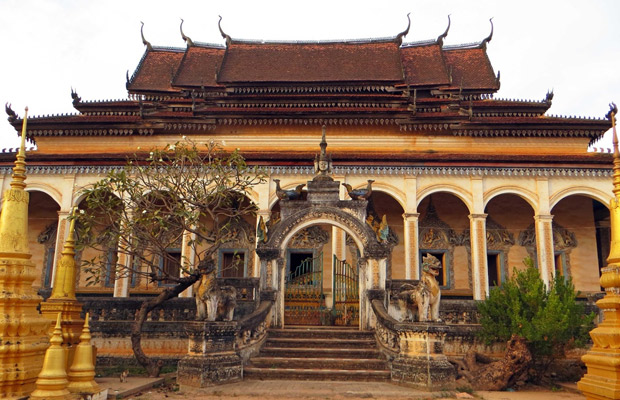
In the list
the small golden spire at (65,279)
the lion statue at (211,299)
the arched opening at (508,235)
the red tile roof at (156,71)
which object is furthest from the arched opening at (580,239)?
the red tile roof at (156,71)

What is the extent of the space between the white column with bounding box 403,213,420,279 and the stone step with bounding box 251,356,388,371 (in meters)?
7.19

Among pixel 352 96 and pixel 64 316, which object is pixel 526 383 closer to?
pixel 64 316

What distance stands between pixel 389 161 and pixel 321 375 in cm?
967

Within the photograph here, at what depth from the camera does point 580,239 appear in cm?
1905

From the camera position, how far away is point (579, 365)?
10484 mm

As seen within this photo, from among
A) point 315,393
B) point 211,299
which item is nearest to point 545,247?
point 315,393

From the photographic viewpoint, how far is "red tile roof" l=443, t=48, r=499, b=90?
22.5 m

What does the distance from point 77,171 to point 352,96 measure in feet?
35.8

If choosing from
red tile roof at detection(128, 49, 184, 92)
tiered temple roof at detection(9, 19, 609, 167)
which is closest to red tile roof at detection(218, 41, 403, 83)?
tiered temple roof at detection(9, 19, 609, 167)

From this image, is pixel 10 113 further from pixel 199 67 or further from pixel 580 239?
pixel 580 239


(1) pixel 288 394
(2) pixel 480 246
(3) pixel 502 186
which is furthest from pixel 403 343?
(3) pixel 502 186

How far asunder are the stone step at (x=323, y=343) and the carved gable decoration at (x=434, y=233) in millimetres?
9366

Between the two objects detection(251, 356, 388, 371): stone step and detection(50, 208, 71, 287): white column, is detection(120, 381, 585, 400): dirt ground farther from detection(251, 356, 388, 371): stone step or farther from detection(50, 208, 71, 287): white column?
detection(50, 208, 71, 287): white column

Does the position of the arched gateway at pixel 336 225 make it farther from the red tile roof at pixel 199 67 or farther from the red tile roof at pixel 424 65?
the red tile roof at pixel 199 67
